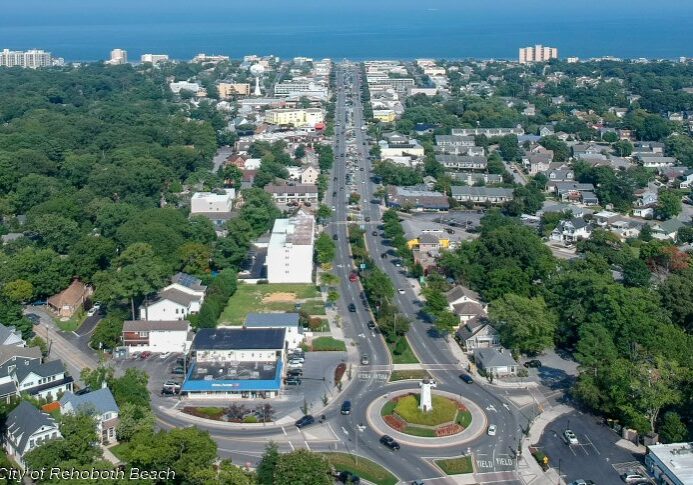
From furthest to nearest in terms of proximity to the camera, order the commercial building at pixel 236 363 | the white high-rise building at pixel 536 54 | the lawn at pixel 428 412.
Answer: the white high-rise building at pixel 536 54
the commercial building at pixel 236 363
the lawn at pixel 428 412

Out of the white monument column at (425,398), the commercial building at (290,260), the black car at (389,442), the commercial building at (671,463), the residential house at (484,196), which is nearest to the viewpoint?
the commercial building at (671,463)

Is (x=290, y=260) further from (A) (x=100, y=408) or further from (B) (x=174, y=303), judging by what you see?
(A) (x=100, y=408)

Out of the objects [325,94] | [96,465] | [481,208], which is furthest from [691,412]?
[325,94]

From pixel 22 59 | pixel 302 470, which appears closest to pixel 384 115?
pixel 302 470

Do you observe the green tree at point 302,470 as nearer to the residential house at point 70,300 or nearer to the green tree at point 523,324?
the green tree at point 523,324

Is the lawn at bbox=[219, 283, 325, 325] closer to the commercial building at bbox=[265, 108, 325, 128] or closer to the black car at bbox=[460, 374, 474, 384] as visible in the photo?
the black car at bbox=[460, 374, 474, 384]


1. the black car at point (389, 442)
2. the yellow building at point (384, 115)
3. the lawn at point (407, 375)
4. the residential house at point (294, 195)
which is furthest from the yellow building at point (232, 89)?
the black car at point (389, 442)

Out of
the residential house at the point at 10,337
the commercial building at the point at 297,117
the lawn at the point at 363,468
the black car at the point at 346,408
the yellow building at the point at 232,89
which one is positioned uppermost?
the yellow building at the point at 232,89
